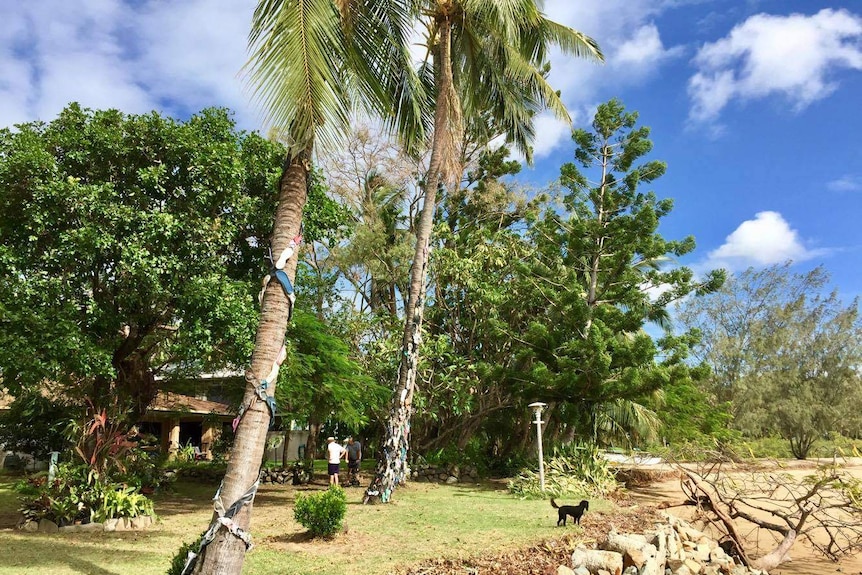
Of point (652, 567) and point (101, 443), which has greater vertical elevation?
point (101, 443)

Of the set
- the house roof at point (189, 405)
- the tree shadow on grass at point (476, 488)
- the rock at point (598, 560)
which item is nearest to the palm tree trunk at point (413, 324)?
the tree shadow on grass at point (476, 488)

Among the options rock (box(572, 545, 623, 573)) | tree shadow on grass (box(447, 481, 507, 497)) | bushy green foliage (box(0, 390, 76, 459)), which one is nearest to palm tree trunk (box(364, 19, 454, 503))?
tree shadow on grass (box(447, 481, 507, 497))

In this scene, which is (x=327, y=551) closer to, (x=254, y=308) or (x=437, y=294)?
(x=254, y=308)

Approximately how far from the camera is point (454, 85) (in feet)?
44.6

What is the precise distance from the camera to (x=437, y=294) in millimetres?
19469

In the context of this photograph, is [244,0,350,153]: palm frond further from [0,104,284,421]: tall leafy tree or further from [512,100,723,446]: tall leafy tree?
[512,100,723,446]: tall leafy tree

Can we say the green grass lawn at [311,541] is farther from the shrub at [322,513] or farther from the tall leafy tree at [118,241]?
the tall leafy tree at [118,241]

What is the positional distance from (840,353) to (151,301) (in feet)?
Result: 121

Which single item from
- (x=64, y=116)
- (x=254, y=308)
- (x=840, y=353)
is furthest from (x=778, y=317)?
(x=64, y=116)

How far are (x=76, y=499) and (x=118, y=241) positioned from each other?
3.98m

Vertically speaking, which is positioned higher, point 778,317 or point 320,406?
point 778,317

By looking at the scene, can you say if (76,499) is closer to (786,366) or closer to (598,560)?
(598,560)

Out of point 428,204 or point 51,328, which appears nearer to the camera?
point 51,328

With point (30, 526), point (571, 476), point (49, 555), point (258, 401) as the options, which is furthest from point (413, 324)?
point (258, 401)
